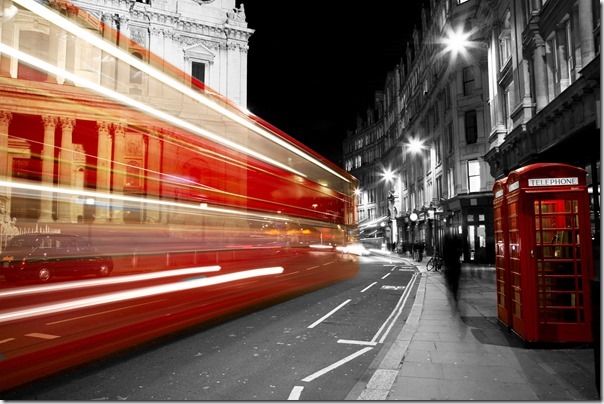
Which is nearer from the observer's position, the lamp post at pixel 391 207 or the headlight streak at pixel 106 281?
the headlight streak at pixel 106 281

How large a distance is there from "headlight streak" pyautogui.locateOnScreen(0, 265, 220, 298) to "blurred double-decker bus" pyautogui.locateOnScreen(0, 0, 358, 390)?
0.02 meters

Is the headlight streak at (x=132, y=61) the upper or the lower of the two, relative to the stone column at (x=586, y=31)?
lower

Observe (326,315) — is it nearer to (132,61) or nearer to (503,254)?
(503,254)

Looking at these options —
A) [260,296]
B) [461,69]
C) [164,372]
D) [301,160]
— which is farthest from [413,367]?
[461,69]

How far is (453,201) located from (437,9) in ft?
58.1

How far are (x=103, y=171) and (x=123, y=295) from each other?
7.16 ft

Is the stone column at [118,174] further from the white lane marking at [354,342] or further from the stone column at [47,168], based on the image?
the white lane marking at [354,342]

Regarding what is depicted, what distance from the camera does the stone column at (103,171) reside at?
6.59m

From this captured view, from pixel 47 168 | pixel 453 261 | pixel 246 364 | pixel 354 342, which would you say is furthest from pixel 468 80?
pixel 47 168

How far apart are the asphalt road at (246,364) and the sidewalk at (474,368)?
47cm

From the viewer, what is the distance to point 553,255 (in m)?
7.13

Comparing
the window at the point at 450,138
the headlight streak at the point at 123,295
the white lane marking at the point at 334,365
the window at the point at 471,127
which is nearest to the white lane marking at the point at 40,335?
the headlight streak at the point at 123,295

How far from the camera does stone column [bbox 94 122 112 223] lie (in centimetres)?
659

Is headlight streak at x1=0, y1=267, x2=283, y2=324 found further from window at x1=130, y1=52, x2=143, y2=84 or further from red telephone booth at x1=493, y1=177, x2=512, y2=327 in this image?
red telephone booth at x1=493, y1=177, x2=512, y2=327
